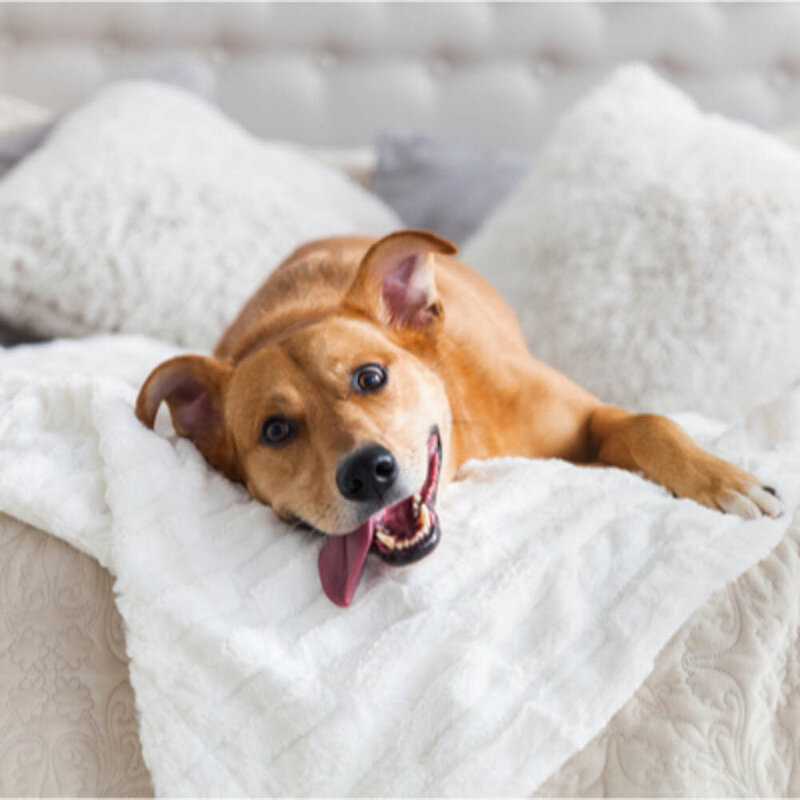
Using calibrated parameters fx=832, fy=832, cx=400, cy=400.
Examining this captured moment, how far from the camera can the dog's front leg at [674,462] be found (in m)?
1.35

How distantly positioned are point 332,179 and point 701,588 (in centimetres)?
216

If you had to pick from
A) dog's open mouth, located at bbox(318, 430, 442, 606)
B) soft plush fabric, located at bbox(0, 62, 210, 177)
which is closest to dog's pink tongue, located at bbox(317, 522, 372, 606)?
dog's open mouth, located at bbox(318, 430, 442, 606)

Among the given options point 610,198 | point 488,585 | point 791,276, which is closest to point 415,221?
point 610,198

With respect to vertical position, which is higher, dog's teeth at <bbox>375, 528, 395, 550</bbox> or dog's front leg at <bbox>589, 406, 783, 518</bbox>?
dog's front leg at <bbox>589, 406, 783, 518</bbox>

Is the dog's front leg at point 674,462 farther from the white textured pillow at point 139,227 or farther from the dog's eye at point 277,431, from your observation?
the white textured pillow at point 139,227

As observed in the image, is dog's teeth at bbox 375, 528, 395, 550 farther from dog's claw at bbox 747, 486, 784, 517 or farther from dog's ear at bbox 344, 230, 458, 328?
dog's claw at bbox 747, 486, 784, 517

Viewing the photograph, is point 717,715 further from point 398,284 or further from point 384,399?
point 398,284

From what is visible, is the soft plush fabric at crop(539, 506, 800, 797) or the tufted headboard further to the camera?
the tufted headboard

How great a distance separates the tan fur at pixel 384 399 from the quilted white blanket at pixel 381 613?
0.08 metres

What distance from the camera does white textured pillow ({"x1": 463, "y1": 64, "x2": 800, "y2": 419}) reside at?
6.39ft

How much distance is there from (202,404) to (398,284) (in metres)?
0.44

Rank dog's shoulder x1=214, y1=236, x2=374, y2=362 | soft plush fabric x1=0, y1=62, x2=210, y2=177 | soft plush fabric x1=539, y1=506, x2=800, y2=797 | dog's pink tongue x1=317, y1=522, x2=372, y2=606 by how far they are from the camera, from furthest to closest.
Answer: soft plush fabric x1=0, y1=62, x2=210, y2=177
dog's shoulder x1=214, y1=236, x2=374, y2=362
dog's pink tongue x1=317, y1=522, x2=372, y2=606
soft plush fabric x1=539, y1=506, x2=800, y2=797

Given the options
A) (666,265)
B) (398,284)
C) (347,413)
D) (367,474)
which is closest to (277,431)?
(347,413)

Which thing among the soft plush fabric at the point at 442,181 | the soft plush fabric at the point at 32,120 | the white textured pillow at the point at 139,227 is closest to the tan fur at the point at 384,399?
the white textured pillow at the point at 139,227
